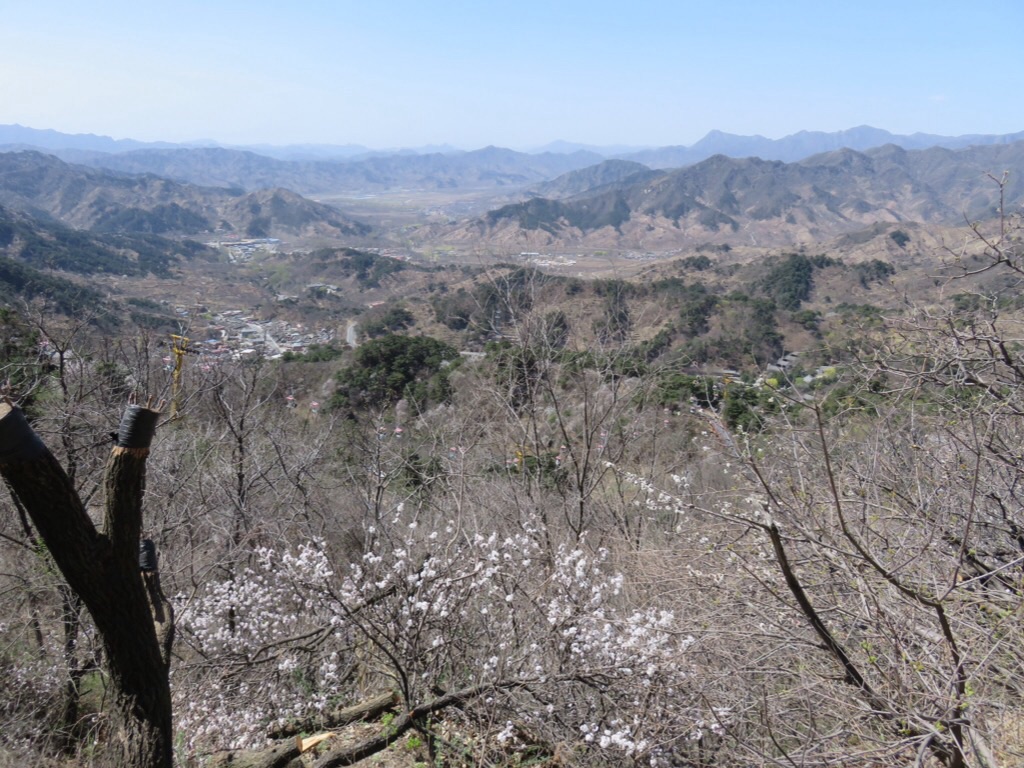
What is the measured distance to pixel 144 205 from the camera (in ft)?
351

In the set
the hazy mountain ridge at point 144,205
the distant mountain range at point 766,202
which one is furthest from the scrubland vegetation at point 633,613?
the hazy mountain ridge at point 144,205

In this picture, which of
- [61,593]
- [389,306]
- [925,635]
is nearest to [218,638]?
[61,593]

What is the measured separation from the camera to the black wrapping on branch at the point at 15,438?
1.95 m

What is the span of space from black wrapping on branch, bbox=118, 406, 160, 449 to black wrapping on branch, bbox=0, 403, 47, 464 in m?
0.28

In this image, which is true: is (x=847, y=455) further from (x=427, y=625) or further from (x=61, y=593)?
(x=61, y=593)

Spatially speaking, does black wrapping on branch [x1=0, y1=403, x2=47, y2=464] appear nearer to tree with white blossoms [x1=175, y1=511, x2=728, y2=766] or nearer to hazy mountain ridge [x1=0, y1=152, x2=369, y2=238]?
tree with white blossoms [x1=175, y1=511, x2=728, y2=766]

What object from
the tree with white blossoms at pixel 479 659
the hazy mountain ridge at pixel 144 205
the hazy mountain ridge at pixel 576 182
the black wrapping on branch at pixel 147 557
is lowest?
the tree with white blossoms at pixel 479 659

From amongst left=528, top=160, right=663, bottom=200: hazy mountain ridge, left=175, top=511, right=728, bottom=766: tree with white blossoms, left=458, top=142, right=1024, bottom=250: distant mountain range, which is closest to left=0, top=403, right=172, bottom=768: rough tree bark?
left=175, top=511, right=728, bottom=766: tree with white blossoms

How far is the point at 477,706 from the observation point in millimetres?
3871

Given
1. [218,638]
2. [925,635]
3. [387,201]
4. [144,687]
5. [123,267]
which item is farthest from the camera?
[387,201]

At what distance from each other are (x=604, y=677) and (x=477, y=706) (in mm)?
856

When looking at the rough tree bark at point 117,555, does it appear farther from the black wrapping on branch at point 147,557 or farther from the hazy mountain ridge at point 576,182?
the hazy mountain ridge at point 576,182

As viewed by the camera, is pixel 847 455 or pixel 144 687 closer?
pixel 144 687

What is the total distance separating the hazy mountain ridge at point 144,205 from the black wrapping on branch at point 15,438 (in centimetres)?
10446
